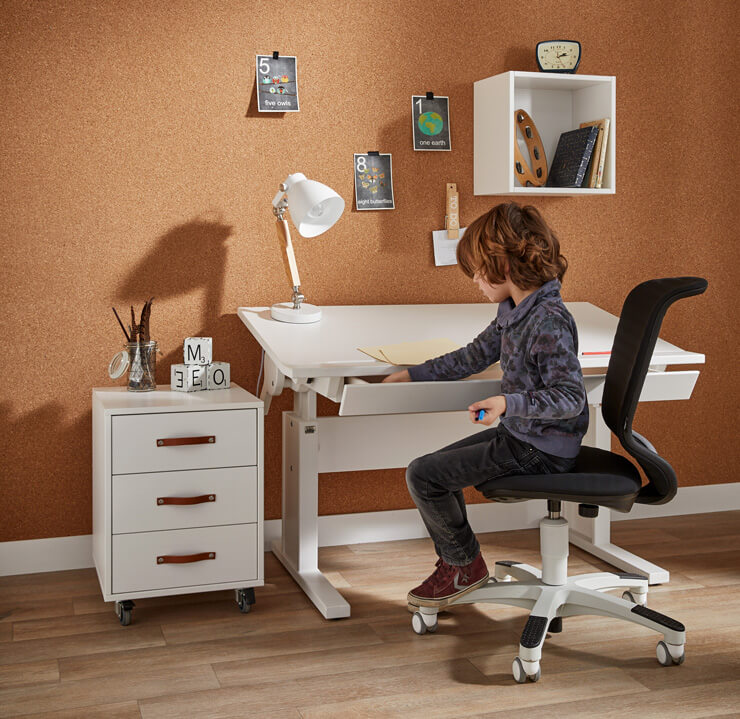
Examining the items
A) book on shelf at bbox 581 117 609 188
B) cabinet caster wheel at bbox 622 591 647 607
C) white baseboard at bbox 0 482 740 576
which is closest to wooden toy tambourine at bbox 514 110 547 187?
book on shelf at bbox 581 117 609 188

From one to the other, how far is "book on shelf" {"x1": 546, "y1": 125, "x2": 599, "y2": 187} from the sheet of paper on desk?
0.36 m

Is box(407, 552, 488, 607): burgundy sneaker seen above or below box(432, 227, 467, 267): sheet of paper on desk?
below

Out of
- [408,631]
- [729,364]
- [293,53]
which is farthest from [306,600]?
[729,364]

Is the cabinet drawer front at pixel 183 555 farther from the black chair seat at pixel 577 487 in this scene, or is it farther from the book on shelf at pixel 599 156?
the book on shelf at pixel 599 156

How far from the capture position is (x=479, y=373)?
2.35 meters

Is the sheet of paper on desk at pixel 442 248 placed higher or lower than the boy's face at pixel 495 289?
higher

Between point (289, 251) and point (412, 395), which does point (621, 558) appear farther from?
point (289, 251)

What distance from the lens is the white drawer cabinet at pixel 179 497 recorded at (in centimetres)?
231

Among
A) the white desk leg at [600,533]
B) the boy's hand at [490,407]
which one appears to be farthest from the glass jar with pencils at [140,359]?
the white desk leg at [600,533]

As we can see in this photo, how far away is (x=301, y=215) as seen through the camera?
257 cm

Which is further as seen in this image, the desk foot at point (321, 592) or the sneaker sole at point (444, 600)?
the desk foot at point (321, 592)

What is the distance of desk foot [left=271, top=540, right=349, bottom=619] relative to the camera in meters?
2.37

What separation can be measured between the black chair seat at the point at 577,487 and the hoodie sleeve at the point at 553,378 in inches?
6.0

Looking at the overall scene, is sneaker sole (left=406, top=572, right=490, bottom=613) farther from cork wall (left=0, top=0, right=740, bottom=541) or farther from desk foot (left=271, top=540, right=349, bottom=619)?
cork wall (left=0, top=0, right=740, bottom=541)
